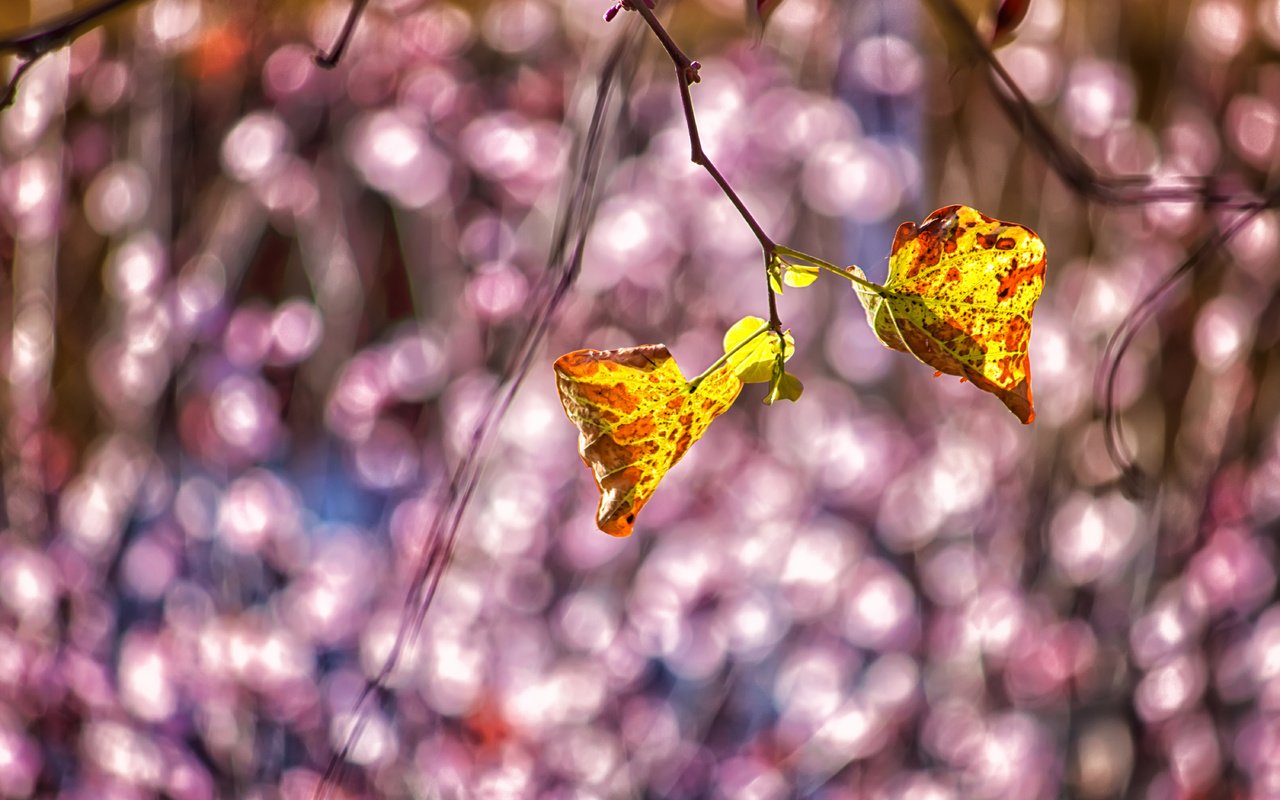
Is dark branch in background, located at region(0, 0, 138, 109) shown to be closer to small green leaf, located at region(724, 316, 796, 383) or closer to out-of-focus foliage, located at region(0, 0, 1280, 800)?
small green leaf, located at region(724, 316, 796, 383)

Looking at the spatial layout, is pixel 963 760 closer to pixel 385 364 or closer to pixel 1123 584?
pixel 1123 584

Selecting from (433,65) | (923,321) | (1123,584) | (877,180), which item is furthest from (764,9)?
(1123,584)

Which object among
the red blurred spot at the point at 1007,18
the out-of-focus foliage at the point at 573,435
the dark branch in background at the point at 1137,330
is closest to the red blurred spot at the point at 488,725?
the out-of-focus foliage at the point at 573,435

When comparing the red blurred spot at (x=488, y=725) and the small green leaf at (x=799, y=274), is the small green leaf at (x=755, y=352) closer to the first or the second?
the small green leaf at (x=799, y=274)

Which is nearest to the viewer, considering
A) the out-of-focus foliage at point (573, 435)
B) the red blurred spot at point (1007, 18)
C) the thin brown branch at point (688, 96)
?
the thin brown branch at point (688, 96)

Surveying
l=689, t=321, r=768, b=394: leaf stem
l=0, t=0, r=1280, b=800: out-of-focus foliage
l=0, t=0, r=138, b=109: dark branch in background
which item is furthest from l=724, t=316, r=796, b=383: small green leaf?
l=0, t=0, r=1280, b=800: out-of-focus foliage

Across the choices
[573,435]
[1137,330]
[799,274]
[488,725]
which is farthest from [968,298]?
[488,725]
